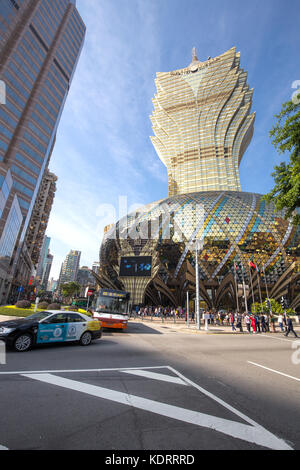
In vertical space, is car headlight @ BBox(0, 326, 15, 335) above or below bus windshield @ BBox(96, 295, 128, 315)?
below

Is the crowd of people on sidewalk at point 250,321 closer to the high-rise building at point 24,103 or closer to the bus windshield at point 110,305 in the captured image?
the bus windshield at point 110,305

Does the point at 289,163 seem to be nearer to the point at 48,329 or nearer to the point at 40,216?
the point at 48,329

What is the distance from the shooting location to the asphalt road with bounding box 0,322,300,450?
248cm

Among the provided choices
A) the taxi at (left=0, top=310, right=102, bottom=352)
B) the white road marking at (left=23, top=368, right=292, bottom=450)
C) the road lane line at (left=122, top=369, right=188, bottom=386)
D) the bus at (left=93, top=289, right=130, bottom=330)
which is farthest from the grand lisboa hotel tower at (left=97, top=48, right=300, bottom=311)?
the white road marking at (left=23, top=368, right=292, bottom=450)

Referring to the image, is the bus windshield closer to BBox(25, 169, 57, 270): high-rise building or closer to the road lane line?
the road lane line

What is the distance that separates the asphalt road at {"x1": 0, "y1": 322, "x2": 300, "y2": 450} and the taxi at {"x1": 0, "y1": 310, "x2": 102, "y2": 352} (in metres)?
0.82

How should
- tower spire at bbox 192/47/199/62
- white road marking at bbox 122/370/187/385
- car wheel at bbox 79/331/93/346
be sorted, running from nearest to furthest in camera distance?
white road marking at bbox 122/370/187/385 < car wheel at bbox 79/331/93/346 < tower spire at bbox 192/47/199/62

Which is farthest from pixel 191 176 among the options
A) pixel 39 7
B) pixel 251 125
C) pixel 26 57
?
pixel 39 7

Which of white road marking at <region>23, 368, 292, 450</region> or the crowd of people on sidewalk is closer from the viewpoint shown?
white road marking at <region>23, 368, 292, 450</region>

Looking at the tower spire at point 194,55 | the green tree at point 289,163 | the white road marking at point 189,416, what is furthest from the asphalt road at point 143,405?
the tower spire at point 194,55

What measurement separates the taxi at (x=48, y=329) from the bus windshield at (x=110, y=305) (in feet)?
19.7

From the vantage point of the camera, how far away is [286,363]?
7480 mm

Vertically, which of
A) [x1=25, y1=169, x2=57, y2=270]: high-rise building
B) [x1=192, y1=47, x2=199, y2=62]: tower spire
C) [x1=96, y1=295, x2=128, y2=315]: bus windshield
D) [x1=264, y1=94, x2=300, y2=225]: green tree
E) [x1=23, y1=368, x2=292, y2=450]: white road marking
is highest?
[x1=192, y1=47, x2=199, y2=62]: tower spire
